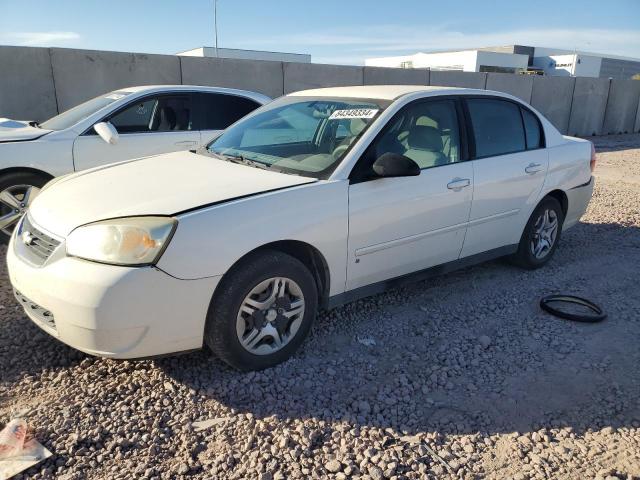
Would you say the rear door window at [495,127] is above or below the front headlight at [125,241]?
above

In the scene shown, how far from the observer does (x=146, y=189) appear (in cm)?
321

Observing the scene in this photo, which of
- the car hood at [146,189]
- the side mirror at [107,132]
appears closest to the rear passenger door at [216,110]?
the side mirror at [107,132]

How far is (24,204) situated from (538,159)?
4.91 metres

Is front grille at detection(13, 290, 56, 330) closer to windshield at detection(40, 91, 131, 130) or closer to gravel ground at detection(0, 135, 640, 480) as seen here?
gravel ground at detection(0, 135, 640, 480)

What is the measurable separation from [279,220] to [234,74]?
1066 cm

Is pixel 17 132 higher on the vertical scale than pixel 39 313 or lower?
higher

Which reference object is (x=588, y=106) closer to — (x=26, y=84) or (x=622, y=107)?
(x=622, y=107)

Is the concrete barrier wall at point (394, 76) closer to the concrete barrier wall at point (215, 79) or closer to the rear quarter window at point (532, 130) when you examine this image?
the concrete barrier wall at point (215, 79)

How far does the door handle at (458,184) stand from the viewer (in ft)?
13.0

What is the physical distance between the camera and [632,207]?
25.9ft

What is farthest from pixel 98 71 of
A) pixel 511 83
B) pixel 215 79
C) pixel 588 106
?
pixel 588 106

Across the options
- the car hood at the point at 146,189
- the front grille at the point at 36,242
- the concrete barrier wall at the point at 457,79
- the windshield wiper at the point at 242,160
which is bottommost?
the front grille at the point at 36,242

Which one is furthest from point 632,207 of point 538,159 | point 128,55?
point 128,55

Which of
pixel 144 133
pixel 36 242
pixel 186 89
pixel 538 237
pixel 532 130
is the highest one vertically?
pixel 186 89
